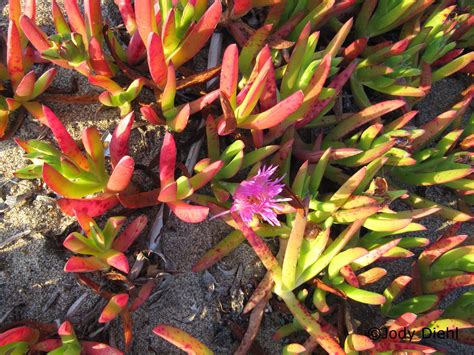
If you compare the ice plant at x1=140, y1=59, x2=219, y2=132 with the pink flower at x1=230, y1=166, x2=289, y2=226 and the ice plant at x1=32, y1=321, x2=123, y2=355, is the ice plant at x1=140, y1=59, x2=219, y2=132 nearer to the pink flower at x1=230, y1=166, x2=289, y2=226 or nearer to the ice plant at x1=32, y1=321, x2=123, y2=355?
the pink flower at x1=230, y1=166, x2=289, y2=226

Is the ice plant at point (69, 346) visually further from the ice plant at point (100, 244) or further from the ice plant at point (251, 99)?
the ice plant at point (251, 99)

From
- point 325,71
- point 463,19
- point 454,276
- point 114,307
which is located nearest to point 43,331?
point 114,307

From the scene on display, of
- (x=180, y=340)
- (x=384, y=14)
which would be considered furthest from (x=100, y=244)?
(x=384, y=14)

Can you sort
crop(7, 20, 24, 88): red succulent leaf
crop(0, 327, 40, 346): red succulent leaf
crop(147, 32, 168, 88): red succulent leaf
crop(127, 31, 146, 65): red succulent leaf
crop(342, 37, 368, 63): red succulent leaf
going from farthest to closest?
crop(342, 37, 368, 63): red succulent leaf
crop(127, 31, 146, 65): red succulent leaf
crop(7, 20, 24, 88): red succulent leaf
crop(147, 32, 168, 88): red succulent leaf
crop(0, 327, 40, 346): red succulent leaf

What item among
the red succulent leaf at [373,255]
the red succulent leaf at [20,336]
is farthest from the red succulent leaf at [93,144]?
the red succulent leaf at [373,255]

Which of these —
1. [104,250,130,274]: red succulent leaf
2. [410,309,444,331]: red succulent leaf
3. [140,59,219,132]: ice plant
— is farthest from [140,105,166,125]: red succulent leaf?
[410,309,444,331]: red succulent leaf

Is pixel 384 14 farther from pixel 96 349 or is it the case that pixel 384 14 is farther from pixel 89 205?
pixel 96 349

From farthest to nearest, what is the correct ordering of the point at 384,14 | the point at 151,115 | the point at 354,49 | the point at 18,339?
1. the point at 384,14
2. the point at 354,49
3. the point at 151,115
4. the point at 18,339

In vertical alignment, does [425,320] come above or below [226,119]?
below
